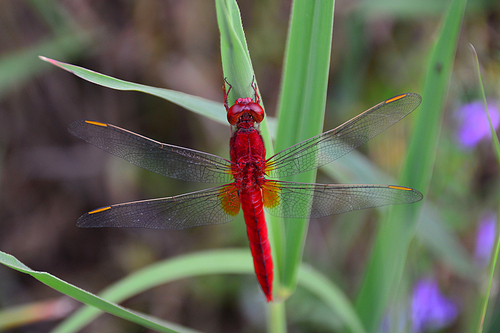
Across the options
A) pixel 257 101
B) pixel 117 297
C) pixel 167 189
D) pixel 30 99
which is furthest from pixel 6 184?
pixel 257 101

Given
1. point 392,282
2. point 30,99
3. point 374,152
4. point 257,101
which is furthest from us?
point 30,99

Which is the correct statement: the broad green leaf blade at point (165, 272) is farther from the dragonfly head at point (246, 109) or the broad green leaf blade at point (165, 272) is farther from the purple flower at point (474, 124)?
the purple flower at point (474, 124)

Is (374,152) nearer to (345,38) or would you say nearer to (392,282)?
(345,38)

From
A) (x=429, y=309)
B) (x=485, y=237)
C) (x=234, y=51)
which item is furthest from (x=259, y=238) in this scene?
(x=485, y=237)

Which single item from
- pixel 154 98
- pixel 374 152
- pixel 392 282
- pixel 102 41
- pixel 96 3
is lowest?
pixel 392 282

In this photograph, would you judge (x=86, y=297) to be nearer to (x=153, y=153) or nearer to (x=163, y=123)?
(x=153, y=153)

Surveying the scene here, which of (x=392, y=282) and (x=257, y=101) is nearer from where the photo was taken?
(x=257, y=101)
